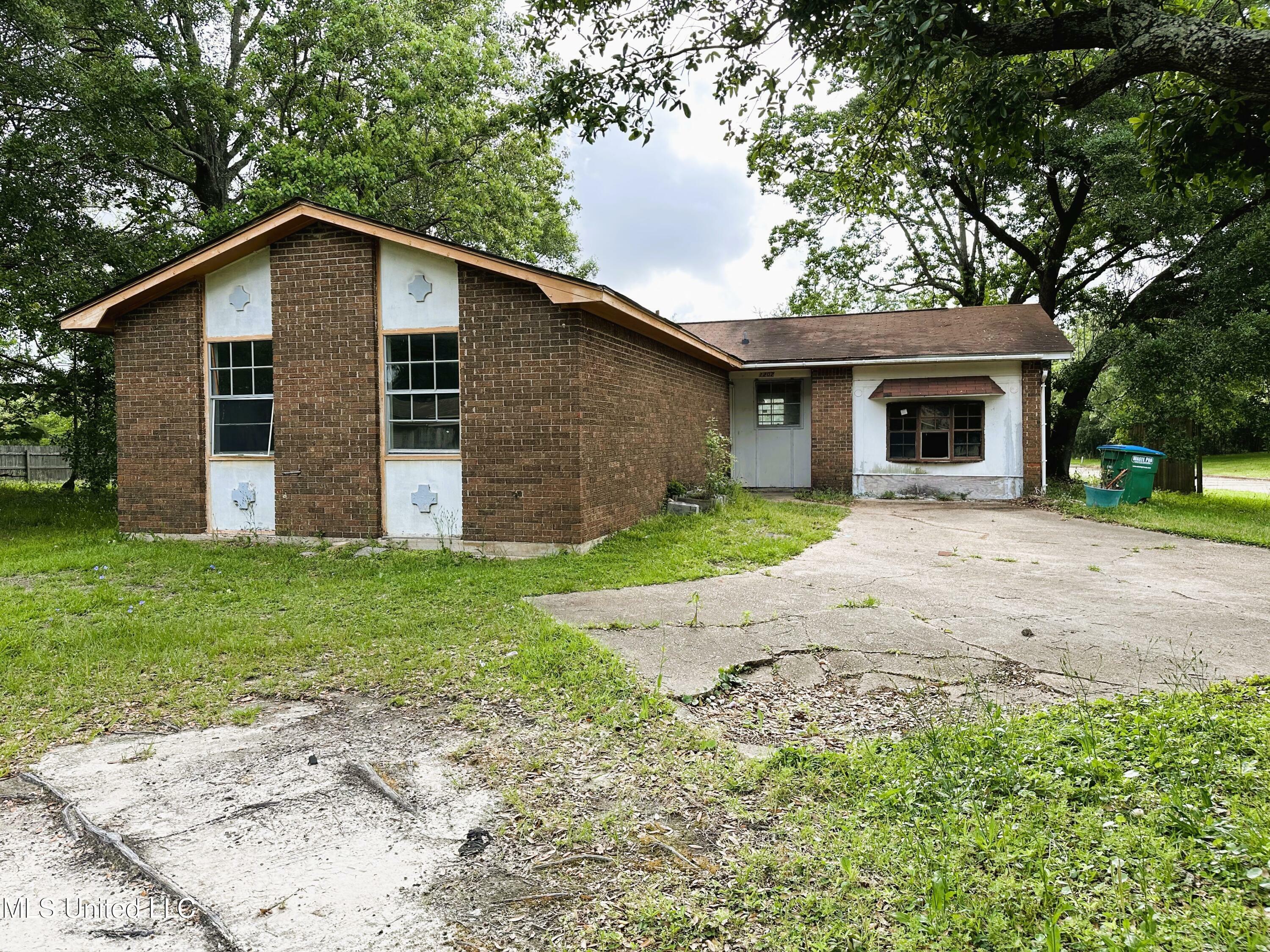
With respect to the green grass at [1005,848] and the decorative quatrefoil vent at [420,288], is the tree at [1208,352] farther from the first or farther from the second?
the decorative quatrefoil vent at [420,288]

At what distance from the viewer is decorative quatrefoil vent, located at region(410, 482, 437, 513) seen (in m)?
9.37

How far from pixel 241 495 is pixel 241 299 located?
8.77ft

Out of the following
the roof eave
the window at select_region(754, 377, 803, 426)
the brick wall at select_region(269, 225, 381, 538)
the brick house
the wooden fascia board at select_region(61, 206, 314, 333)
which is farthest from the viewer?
the window at select_region(754, 377, 803, 426)

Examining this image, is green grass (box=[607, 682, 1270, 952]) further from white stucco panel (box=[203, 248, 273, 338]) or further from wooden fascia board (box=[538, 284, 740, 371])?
white stucco panel (box=[203, 248, 273, 338])

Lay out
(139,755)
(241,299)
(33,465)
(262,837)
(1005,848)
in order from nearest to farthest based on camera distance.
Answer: (1005,848), (262,837), (139,755), (241,299), (33,465)

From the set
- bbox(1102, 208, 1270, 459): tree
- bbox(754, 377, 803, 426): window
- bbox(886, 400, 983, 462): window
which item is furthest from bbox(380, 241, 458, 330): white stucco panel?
bbox(1102, 208, 1270, 459): tree

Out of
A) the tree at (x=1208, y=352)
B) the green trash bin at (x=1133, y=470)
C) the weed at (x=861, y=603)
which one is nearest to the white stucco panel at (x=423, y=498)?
the weed at (x=861, y=603)

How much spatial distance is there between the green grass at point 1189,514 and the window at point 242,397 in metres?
13.2

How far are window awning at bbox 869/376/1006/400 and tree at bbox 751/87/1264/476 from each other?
4066 millimetres

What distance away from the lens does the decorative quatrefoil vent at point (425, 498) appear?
937 cm

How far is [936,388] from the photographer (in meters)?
15.4

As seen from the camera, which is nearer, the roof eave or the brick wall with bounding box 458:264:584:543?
the brick wall with bounding box 458:264:584:543

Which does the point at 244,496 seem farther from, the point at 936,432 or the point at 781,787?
the point at 936,432

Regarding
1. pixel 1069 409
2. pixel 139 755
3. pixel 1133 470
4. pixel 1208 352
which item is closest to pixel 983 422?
pixel 1133 470
